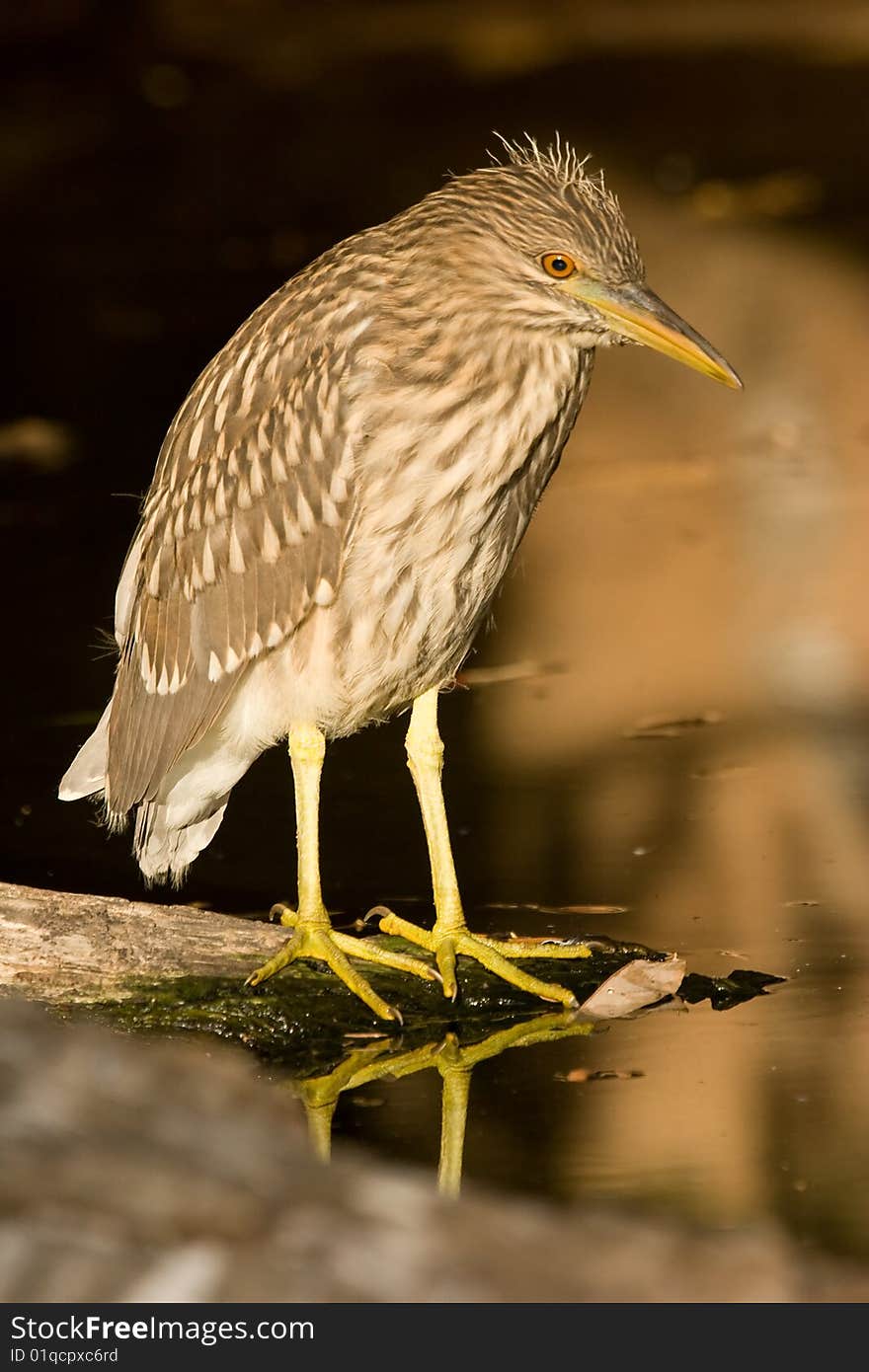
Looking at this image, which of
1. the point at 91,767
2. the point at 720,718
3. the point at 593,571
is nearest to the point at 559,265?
the point at 91,767

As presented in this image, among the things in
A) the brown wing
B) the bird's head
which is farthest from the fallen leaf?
the bird's head

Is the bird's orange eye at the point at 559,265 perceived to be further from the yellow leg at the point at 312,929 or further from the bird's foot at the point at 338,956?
the bird's foot at the point at 338,956

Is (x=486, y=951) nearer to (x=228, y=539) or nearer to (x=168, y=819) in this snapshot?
(x=168, y=819)

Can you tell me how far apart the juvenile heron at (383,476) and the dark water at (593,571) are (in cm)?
56

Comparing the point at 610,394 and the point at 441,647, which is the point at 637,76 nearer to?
the point at 610,394

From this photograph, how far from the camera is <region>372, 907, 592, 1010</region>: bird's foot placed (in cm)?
441

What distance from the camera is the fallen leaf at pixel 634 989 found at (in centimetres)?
435

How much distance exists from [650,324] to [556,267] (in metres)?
0.24

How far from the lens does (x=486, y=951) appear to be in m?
4.48

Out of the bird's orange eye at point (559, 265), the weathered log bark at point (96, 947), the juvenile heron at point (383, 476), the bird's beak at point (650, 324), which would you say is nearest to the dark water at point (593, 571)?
the weathered log bark at point (96, 947)

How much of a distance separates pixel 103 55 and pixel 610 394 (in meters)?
6.47

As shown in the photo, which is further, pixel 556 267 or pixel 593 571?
pixel 593 571

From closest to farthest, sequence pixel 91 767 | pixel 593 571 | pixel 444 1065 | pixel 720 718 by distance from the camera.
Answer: pixel 444 1065 < pixel 91 767 < pixel 720 718 < pixel 593 571

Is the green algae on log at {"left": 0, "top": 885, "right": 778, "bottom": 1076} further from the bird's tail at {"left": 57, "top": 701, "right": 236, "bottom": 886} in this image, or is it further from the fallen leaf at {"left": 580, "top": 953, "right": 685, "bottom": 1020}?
the bird's tail at {"left": 57, "top": 701, "right": 236, "bottom": 886}
